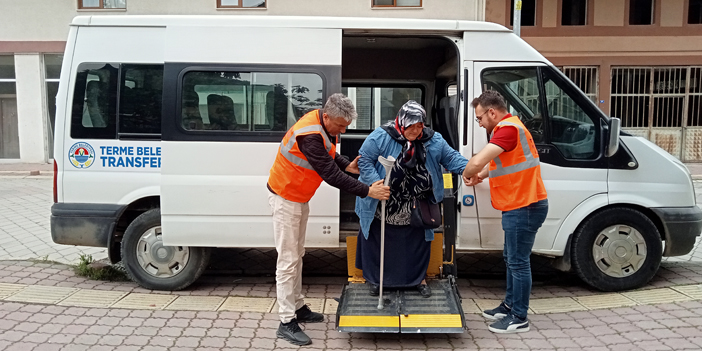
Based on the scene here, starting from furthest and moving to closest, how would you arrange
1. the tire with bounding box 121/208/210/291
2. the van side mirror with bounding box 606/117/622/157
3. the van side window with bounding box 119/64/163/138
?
the tire with bounding box 121/208/210/291 → the van side window with bounding box 119/64/163/138 → the van side mirror with bounding box 606/117/622/157

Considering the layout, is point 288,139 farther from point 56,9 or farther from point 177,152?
point 56,9

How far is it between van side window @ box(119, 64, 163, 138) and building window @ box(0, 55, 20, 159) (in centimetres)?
1387

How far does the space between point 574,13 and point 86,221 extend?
1493 cm

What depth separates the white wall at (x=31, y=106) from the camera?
16156mm

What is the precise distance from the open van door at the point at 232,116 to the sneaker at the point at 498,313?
157 cm

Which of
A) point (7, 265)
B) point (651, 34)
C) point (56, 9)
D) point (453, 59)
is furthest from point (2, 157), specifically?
point (651, 34)

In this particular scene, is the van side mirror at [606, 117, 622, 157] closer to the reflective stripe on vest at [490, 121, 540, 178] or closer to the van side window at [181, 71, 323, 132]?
the reflective stripe on vest at [490, 121, 540, 178]

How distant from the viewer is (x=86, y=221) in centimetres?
512

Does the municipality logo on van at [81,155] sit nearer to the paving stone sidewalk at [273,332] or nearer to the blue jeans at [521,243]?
the paving stone sidewalk at [273,332]

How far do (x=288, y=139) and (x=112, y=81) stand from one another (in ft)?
6.60

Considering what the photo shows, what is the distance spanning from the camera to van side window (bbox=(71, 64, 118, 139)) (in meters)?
5.09

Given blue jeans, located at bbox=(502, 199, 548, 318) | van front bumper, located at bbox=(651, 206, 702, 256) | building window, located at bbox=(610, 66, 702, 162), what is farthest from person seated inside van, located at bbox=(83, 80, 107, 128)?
building window, located at bbox=(610, 66, 702, 162)

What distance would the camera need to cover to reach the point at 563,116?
16.5 ft

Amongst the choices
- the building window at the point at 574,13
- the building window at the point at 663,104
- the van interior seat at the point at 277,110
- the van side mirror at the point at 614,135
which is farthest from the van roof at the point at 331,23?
the building window at the point at 663,104
